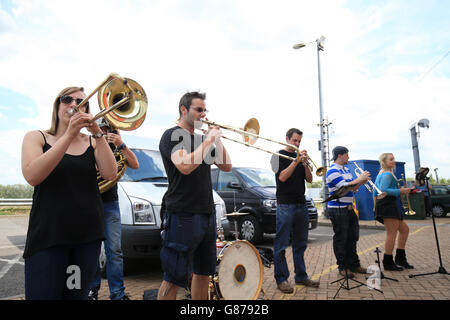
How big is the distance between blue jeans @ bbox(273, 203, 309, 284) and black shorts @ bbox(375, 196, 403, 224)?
163 cm

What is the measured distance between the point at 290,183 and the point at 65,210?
9.97ft

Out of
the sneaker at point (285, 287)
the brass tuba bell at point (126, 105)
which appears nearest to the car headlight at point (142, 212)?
the sneaker at point (285, 287)

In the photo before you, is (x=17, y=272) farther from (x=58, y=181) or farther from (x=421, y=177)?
(x=421, y=177)

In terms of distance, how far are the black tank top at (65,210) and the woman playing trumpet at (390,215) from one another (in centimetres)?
457

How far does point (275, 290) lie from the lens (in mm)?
4031

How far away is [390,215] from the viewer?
4895mm

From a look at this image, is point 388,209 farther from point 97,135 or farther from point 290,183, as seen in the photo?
point 97,135

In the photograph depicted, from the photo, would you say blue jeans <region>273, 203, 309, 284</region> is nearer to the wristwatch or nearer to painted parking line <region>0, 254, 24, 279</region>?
the wristwatch

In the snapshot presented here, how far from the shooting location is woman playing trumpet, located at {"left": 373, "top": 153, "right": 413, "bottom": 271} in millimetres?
4910

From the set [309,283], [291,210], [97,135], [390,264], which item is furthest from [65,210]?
[390,264]

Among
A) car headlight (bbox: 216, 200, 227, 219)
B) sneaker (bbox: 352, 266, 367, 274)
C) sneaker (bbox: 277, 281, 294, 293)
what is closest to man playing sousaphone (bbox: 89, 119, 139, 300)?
car headlight (bbox: 216, 200, 227, 219)
